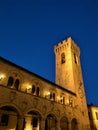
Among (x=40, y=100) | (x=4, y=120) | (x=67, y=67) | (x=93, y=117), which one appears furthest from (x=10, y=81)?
(x=93, y=117)

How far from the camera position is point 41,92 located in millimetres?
16375

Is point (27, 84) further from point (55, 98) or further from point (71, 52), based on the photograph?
point (71, 52)

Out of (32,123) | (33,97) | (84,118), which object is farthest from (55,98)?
(84,118)

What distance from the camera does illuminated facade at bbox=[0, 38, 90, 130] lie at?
514 inches

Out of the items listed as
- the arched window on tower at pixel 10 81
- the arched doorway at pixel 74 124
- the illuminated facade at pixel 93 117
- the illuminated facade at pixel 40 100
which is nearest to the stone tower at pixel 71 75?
the illuminated facade at pixel 40 100

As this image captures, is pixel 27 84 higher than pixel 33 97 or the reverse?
higher

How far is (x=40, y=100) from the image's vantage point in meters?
15.7

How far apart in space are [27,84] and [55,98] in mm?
5463

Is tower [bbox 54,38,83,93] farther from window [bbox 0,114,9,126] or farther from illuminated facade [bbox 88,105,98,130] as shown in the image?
window [bbox 0,114,9,126]

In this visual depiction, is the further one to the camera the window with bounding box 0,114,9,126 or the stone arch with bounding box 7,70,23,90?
the window with bounding box 0,114,9,126

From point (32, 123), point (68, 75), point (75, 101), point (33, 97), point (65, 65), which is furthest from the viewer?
point (65, 65)

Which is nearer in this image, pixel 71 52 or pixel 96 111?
pixel 71 52

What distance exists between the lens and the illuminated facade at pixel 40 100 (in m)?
13.1

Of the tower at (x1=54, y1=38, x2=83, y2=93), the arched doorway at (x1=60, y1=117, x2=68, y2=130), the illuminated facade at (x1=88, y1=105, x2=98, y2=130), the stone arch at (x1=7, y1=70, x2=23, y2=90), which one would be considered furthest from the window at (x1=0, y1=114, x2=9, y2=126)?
the illuminated facade at (x1=88, y1=105, x2=98, y2=130)
